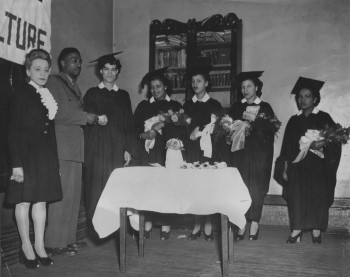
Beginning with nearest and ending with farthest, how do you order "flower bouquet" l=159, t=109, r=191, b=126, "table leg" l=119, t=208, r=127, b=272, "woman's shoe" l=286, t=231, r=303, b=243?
"table leg" l=119, t=208, r=127, b=272
"flower bouquet" l=159, t=109, r=191, b=126
"woman's shoe" l=286, t=231, r=303, b=243

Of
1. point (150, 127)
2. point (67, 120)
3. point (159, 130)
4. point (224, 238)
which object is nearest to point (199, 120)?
point (159, 130)

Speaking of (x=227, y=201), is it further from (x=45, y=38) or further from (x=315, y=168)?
(x=45, y=38)

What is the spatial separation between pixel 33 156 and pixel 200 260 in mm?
1673

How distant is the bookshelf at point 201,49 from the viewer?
5875mm

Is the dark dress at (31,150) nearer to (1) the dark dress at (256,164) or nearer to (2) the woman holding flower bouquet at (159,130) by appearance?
(2) the woman holding flower bouquet at (159,130)

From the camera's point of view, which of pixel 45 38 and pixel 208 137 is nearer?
pixel 208 137

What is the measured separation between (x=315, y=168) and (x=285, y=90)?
1.65 m

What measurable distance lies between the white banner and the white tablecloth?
193cm

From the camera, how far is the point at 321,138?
14.1 ft

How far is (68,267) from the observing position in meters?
3.21

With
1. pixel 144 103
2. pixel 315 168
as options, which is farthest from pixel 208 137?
pixel 315 168

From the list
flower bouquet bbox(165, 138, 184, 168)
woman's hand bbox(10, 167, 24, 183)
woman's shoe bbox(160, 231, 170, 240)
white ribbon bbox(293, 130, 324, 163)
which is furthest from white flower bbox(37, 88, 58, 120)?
white ribbon bbox(293, 130, 324, 163)

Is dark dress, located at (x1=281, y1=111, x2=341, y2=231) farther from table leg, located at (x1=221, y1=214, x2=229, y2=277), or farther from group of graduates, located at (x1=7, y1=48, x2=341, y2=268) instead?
table leg, located at (x1=221, y1=214, x2=229, y2=277)

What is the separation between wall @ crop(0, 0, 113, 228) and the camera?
506 cm
